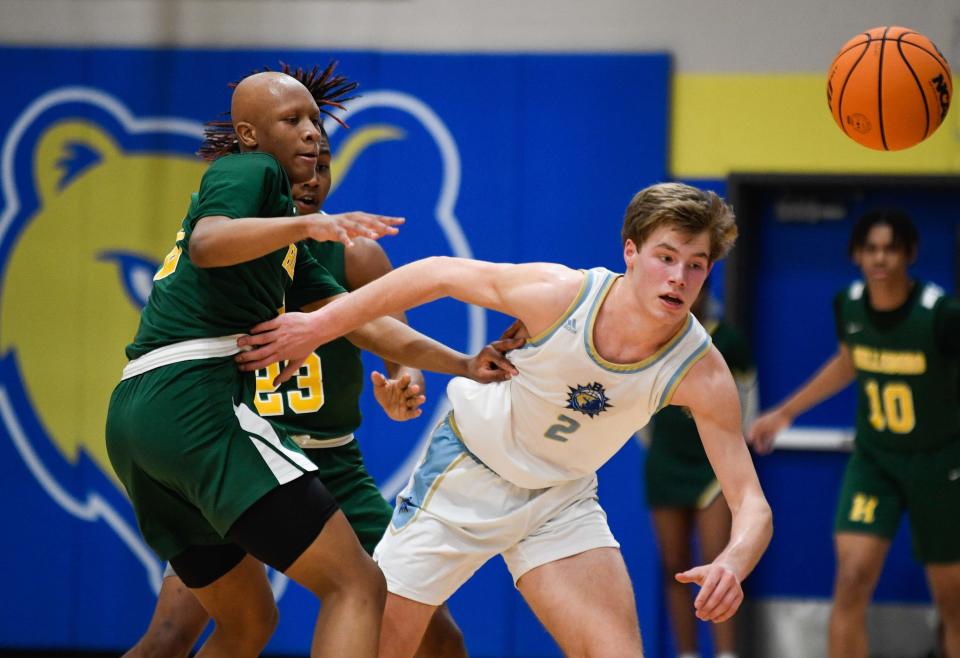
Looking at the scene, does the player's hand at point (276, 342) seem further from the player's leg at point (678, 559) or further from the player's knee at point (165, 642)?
the player's leg at point (678, 559)

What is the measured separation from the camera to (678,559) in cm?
630

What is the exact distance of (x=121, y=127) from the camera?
7410 mm

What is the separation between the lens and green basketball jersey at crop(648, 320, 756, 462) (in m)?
6.32

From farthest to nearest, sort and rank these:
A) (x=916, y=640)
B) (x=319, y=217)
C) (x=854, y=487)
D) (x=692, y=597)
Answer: (x=916, y=640) < (x=692, y=597) < (x=854, y=487) < (x=319, y=217)

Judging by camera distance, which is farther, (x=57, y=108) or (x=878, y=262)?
(x=57, y=108)

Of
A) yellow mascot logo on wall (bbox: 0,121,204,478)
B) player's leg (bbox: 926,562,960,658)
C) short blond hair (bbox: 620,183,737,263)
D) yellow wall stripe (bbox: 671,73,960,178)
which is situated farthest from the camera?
yellow mascot logo on wall (bbox: 0,121,204,478)

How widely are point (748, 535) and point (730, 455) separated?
0.29 meters

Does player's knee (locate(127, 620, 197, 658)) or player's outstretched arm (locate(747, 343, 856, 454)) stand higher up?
player's outstretched arm (locate(747, 343, 856, 454))

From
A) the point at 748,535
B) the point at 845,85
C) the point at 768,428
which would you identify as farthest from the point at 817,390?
the point at 748,535

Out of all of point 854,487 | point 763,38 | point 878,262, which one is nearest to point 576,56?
point 763,38

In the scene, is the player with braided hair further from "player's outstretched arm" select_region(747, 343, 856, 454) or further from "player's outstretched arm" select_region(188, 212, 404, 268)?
"player's outstretched arm" select_region(747, 343, 856, 454)

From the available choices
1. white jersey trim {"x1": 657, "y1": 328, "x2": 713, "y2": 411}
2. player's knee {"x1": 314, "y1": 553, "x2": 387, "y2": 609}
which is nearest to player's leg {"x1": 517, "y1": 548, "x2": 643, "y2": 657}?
white jersey trim {"x1": 657, "y1": 328, "x2": 713, "y2": 411}

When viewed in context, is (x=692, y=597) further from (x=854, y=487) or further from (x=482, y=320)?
(x=482, y=320)

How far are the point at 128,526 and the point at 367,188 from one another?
2.38 metres
